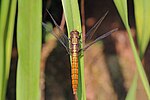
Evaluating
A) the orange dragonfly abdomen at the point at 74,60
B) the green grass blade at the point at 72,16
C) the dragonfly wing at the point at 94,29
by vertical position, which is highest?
the dragonfly wing at the point at 94,29

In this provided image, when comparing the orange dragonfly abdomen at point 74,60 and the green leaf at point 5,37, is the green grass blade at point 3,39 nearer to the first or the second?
the green leaf at point 5,37

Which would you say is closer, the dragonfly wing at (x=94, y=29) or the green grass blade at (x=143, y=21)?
the green grass blade at (x=143, y=21)

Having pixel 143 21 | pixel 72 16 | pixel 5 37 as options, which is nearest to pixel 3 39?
pixel 5 37

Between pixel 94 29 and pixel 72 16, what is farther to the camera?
pixel 94 29

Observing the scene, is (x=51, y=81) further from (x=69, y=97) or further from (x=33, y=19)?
(x=33, y=19)

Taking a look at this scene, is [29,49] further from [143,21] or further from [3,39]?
[143,21]

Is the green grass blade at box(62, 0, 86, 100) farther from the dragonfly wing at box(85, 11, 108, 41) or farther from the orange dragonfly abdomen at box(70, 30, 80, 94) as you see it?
the dragonfly wing at box(85, 11, 108, 41)

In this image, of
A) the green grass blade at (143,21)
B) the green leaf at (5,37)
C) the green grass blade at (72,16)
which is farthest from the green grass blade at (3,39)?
the green grass blade at (143,21)
